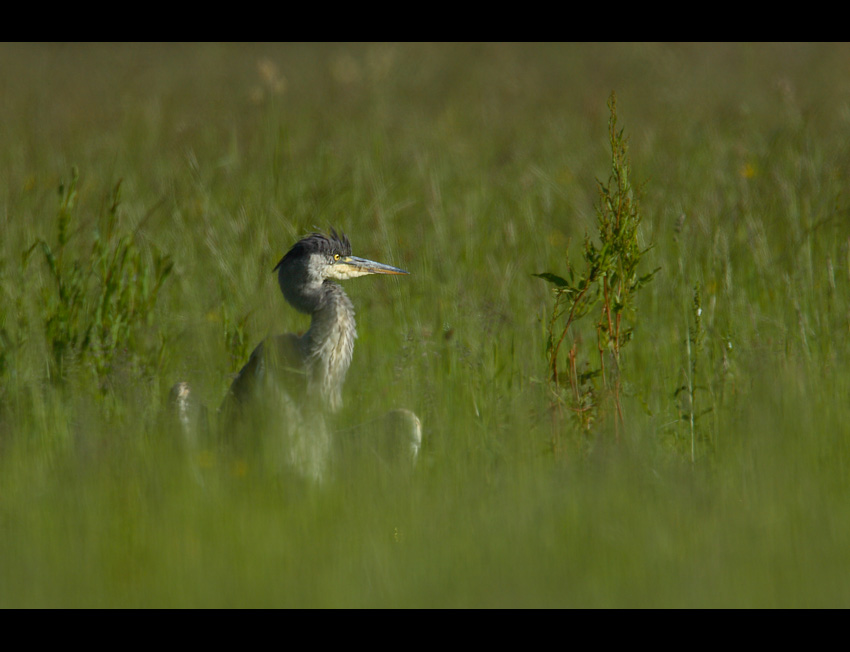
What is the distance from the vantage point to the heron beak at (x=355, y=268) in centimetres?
516

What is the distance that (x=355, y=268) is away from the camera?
5230mm

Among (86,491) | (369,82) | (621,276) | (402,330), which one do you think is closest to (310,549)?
(86,491)

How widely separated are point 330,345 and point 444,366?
2.04ft

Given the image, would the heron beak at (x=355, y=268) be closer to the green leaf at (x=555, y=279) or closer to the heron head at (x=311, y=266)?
the heron head at (x=311, y=266)

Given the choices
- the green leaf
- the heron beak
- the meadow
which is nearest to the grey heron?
the heron beak

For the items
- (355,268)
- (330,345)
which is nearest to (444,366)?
(330,345)

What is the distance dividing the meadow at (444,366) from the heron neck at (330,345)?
0.76 feet

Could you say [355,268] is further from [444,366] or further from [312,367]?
[444,366]

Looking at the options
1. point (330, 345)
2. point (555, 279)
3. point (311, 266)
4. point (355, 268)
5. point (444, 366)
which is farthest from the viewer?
point (355, 268)

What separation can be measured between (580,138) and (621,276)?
5.75 metres

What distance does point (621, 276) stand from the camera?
4020 mm

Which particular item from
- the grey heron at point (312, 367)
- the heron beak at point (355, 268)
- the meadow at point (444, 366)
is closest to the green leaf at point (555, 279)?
the meadow at point (444, 366)

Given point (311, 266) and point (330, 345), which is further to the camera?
point (311, 266)

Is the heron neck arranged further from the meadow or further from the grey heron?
the meadow
